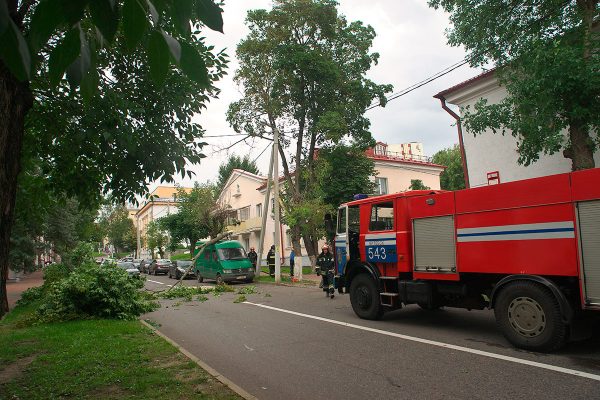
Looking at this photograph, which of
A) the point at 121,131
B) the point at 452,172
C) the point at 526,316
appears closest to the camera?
the point at 121,131

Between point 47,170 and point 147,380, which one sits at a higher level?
point 47,170

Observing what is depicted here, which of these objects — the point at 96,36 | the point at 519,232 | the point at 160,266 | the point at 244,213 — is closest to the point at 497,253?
the point at 519,232

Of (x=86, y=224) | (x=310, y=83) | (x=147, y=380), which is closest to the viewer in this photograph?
(x=147, y=380)

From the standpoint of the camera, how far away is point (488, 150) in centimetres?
1712

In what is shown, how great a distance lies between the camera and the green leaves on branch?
1270 millimetres

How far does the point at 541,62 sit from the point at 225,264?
16.2 m

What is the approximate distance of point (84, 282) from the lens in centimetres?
1094

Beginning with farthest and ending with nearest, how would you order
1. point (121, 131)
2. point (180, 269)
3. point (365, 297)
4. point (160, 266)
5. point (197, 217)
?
point (160, 266) < point (197, 217) < point (180, 269) < point (365, 297) < point (121, 131)

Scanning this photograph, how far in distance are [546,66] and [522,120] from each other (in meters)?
1.70

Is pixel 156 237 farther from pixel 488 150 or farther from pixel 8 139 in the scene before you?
pixel 8 139

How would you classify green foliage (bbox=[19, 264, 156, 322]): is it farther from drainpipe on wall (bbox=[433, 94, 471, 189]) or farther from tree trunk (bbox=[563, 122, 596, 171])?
drainpipe on wall (bbox=[433, 94, 471, 189])

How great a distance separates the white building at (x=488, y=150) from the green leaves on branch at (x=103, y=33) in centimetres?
1541

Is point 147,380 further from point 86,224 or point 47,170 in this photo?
point 86,224

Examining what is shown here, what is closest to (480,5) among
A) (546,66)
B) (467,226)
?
(546,66)
